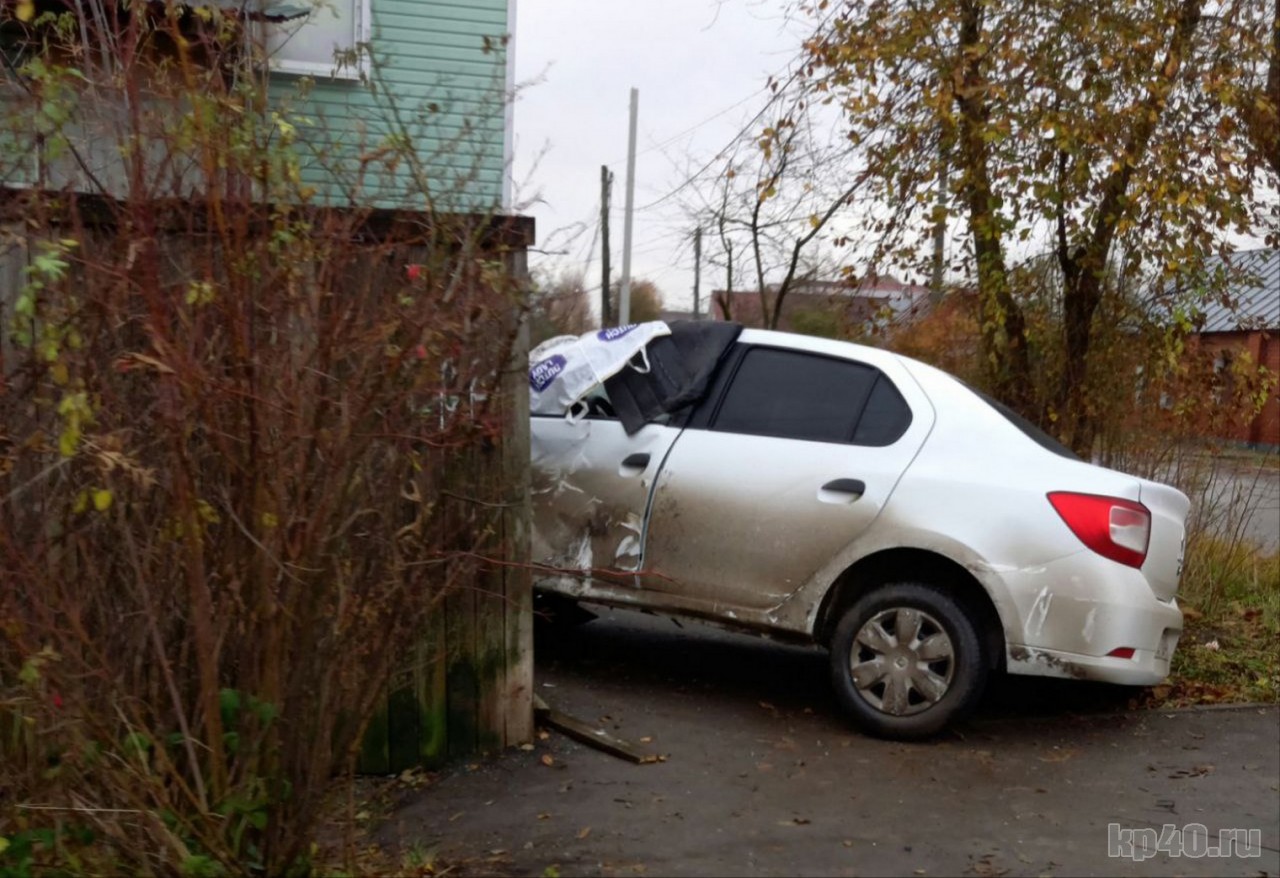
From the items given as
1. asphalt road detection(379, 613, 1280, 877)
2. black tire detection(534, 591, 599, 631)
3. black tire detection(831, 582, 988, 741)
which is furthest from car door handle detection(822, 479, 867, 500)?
black tire detection(534, 591, 599, 631)

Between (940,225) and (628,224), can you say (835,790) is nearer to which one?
(940,225)

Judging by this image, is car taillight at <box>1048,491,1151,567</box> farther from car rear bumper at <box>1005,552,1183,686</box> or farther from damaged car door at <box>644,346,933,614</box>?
damaged car door at <box>644,346,933,614</box>

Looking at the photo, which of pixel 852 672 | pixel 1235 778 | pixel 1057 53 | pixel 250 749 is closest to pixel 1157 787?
pixel 1235 778

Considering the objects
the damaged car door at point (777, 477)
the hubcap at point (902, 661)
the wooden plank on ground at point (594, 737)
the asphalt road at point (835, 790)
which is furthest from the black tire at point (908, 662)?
the wooden plank on ground at point (594, 737)

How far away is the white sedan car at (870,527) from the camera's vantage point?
18.6ft

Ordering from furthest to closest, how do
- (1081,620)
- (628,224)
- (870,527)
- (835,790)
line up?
1. (628,224)
2. (870,527)
3. (1081,620)
4. (835,790)

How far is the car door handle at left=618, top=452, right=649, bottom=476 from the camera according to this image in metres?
6.49

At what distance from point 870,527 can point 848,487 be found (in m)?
0.21

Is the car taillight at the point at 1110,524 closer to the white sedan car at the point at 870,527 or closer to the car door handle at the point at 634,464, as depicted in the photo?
the white sedan car at the point at 870,527

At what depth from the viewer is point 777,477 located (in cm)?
618

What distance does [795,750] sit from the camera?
581cm

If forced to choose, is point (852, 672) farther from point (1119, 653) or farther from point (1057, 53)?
point (1057, 53)

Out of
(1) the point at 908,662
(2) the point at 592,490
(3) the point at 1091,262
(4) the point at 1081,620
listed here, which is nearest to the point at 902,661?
(1) the point at 908,662

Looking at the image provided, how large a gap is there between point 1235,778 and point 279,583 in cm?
408
